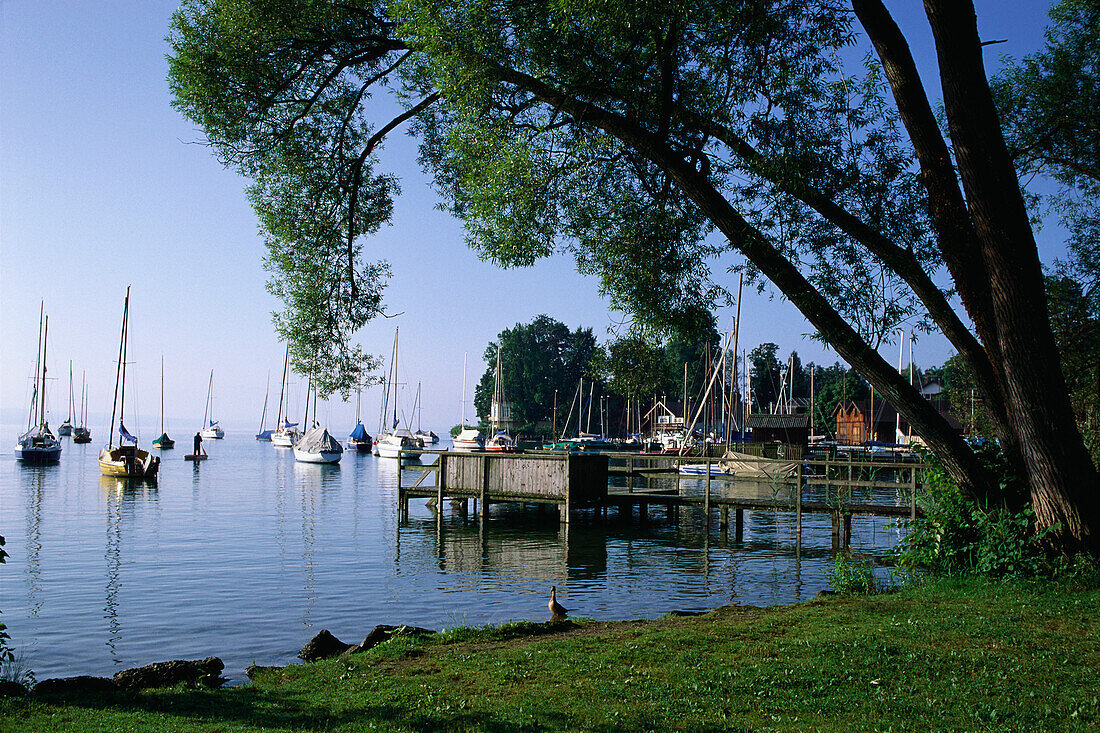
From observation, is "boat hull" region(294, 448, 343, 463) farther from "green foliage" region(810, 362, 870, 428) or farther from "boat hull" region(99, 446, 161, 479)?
"green foliage" region(810, 362, 870, 428)

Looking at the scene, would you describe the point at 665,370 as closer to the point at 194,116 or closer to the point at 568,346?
the point at 194,116

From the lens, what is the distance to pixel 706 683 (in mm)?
7285

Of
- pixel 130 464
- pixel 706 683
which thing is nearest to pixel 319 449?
pixel 130 464

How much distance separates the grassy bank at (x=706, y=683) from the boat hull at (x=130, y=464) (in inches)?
2009

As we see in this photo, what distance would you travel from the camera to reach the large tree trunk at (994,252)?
10.8 metres

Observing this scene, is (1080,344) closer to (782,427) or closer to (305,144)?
(305,144)

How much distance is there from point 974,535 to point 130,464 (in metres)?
54.3

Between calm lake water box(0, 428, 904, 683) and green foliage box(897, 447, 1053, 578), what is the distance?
4.62 meters

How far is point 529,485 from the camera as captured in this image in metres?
30.5

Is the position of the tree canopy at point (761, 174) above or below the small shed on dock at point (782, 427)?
above

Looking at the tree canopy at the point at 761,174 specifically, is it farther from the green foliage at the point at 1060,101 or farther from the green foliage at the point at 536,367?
the green foliage at the point at 536,367

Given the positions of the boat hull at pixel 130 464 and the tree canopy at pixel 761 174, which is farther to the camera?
the boat hull at pixel 130 464

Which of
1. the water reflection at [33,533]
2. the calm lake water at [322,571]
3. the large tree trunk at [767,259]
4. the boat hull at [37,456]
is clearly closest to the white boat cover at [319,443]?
the boat hull at [37,456]

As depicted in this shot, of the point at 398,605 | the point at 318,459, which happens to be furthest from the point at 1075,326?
the point at 318,459
